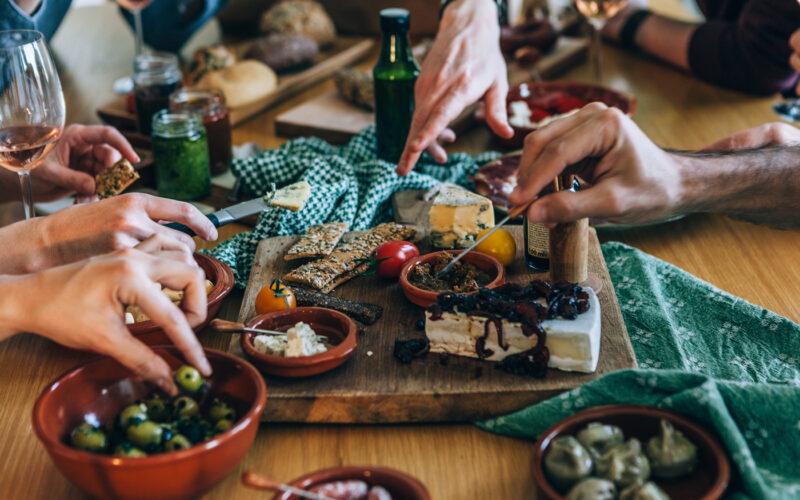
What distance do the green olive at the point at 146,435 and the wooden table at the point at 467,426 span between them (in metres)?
0.12

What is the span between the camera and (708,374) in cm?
115

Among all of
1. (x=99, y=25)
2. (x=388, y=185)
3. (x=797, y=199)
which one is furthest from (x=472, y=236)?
(x=99, y=25)

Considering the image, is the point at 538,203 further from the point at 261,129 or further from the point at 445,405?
the point at 261,129

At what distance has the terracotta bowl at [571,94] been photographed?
6.68 ft

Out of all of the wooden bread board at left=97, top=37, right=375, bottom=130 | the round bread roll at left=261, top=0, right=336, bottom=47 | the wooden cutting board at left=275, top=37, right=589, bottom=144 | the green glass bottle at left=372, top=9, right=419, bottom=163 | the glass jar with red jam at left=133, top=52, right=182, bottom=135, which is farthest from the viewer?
the round bread roll at left=261, top=0, right=336, bottom=47

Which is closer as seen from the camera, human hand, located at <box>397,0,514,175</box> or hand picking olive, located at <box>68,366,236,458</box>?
hand picking olive, located at <box>68,366,236,458</box>

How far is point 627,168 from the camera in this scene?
1.06 m

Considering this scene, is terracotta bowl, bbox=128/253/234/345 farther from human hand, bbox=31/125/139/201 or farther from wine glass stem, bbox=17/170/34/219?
human hand, bbox=31/125/139/201

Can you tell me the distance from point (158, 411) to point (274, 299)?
33cm

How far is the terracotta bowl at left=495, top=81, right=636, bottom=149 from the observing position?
204cm

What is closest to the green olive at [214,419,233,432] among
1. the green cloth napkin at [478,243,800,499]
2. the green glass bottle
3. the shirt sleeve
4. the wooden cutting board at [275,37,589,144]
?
the green cloth napkin at [478,243,800,499]

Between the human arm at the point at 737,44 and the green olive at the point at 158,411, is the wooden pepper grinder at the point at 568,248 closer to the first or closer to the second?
the green olive at the point at 158,411

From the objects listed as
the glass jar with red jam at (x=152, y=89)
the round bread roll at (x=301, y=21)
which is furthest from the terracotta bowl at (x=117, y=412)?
the round bread roll at (x=301, y=21)

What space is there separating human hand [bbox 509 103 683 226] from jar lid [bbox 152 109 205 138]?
941 millimetres
